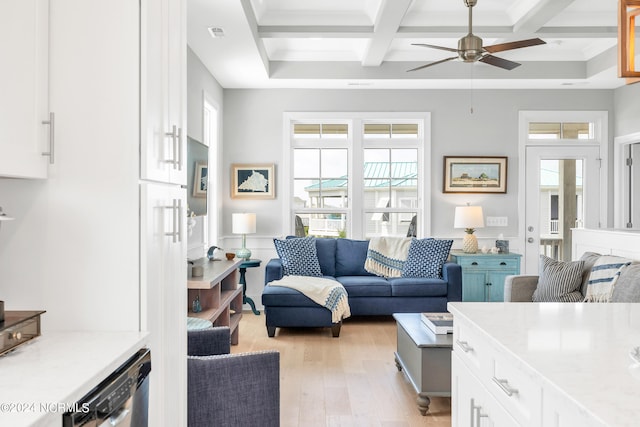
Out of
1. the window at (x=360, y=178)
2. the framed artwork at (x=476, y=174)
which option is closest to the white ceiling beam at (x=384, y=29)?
the window at (x=360, y=178)

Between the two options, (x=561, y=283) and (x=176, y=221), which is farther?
(x=561, y=283)

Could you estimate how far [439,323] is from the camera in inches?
132

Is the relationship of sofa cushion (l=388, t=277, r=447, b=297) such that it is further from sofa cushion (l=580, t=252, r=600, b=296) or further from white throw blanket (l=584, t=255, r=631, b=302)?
white throw blanket (l=584, t=255, r=631, b=302)

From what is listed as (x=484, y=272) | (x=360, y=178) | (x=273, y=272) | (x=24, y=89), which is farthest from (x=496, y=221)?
(x=24, y=89)

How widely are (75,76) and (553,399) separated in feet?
5.07

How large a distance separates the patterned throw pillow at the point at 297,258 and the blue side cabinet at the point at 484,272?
1.62 meters

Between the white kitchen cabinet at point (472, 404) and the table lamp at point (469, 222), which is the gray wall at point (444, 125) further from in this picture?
the white kitchen cabinet at point (472, 404)

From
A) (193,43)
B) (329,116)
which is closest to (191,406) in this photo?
(193,43)

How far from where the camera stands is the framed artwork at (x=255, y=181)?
20.2 ft

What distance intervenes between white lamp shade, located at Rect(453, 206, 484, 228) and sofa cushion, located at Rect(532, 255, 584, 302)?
1891 mm

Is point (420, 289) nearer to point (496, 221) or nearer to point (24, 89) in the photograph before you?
point (496, 221)

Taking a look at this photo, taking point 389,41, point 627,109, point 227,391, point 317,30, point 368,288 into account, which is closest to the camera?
point 227,391

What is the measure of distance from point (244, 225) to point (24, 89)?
4273mm

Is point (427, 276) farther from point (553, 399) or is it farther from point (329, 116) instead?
point (553, 399)
